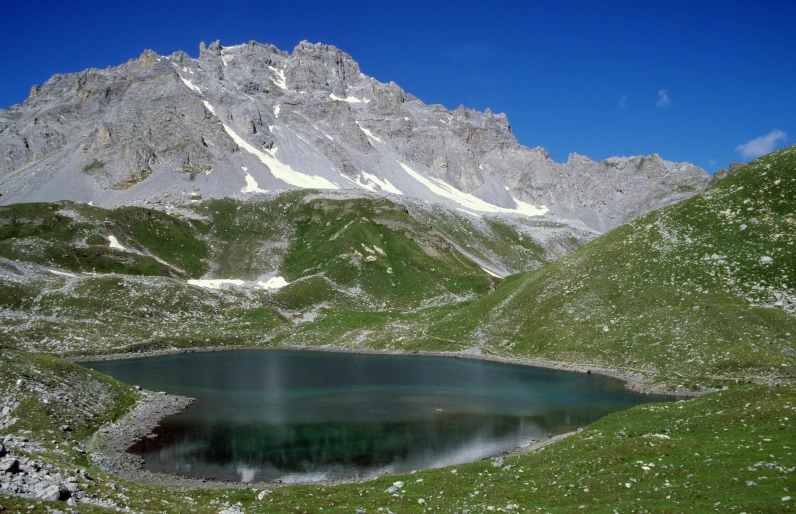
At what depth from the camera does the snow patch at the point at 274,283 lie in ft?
556

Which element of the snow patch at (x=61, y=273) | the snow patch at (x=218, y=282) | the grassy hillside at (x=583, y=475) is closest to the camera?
the grassy hillside at (x=583, y=475)

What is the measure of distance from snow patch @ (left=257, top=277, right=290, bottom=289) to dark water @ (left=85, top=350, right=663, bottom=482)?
7027 cm

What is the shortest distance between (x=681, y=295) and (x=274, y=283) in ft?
398

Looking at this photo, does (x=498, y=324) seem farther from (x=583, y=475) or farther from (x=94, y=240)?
(x=94, y=240)

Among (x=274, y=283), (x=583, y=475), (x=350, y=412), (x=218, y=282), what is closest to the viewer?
(x=583, y=475)

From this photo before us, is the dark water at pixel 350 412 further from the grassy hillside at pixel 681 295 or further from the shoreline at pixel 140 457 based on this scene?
the grassy hillside at pixel 681 295

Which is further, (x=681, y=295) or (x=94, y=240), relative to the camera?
(x=94, y=240)

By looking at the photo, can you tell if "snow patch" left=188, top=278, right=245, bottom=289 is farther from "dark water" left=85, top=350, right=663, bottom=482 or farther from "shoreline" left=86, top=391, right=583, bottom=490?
"shoreline" left=86, top=391, right=583, bottom=490

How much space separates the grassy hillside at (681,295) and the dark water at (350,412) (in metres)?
9.35

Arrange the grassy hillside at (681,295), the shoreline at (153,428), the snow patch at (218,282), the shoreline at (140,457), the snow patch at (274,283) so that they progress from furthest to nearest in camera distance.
A: the snow patch at (274,283) → the snow patch at (218,282) → the grassy hillside at (681,295) → the shoreline at (153,428) → the shoreline at (140,457)

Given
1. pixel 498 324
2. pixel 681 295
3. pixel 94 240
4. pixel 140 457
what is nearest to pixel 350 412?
pixel 140 457

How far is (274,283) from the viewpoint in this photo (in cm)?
17300

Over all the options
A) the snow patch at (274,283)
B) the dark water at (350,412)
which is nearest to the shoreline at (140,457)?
the dark water at (350,412)

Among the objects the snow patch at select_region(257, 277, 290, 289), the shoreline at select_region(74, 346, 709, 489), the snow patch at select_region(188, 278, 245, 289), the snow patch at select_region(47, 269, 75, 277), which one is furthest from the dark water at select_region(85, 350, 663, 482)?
the snow patch at select_region(257, 277, 290, 289)
